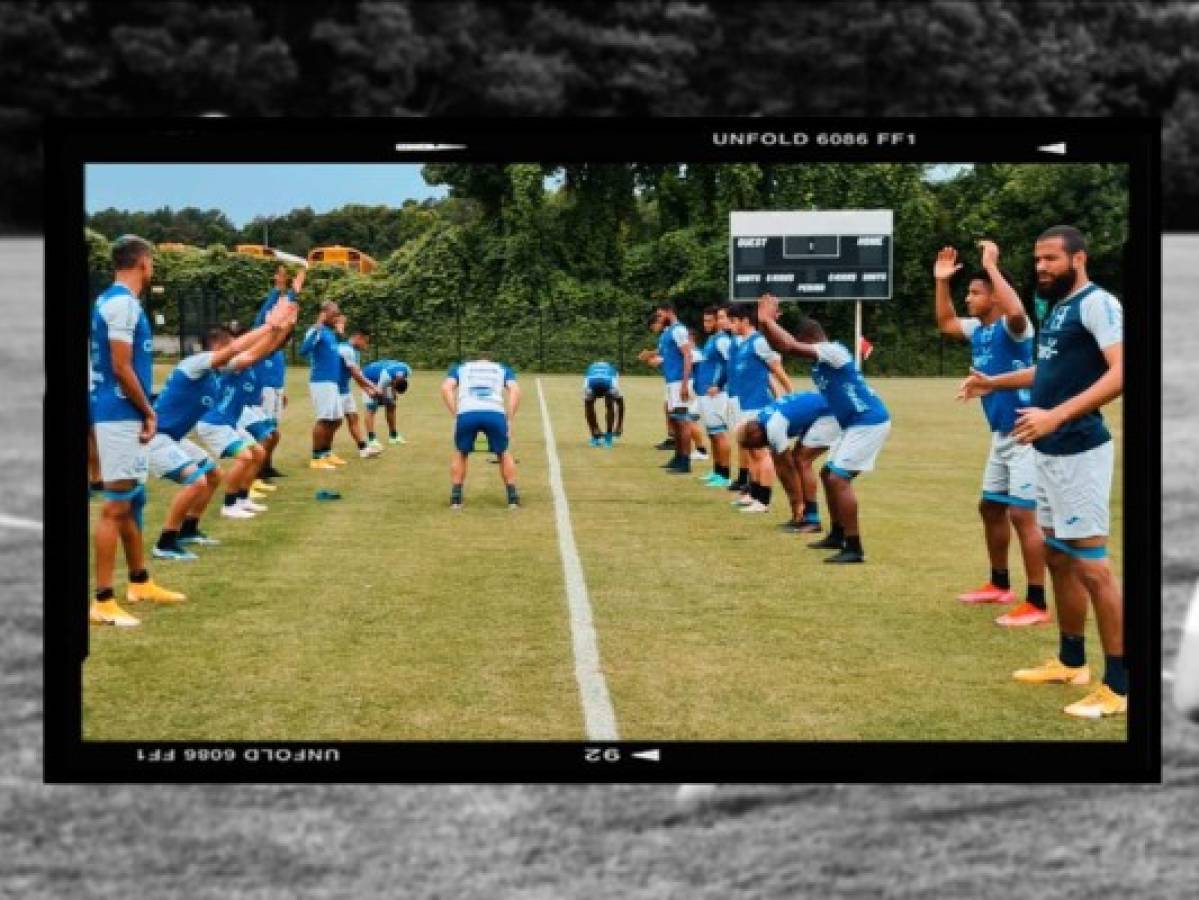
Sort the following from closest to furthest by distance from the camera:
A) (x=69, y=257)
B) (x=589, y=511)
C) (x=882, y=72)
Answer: (x=69, y=257), (x=589, y=511), (x=882, y=72)

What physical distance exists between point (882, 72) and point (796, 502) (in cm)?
4692

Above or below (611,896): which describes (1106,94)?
above

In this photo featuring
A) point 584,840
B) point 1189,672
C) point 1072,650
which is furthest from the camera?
point 584,840

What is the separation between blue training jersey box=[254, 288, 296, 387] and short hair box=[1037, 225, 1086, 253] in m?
1.48

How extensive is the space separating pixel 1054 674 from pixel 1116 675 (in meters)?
0.13

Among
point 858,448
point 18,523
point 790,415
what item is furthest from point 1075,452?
point 18,523

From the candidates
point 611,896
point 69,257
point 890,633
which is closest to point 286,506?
point 69,257

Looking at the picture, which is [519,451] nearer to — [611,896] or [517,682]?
[517,682]

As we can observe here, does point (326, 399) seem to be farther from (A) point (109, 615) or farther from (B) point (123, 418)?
(A) point (109, 615)

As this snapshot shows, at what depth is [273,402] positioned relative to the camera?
443 cm

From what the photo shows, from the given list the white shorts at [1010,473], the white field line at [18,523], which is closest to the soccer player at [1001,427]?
the white shorts at [1010,473]

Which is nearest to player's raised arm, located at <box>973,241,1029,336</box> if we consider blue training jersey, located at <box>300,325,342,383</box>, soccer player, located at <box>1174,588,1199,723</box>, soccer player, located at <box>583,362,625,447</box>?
soccer player, located at <box>583,362,625,447</box>

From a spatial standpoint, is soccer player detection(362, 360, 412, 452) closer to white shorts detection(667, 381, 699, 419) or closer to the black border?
white shorts detection(667, 381, 699, 419)

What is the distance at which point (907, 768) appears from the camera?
356 cm
